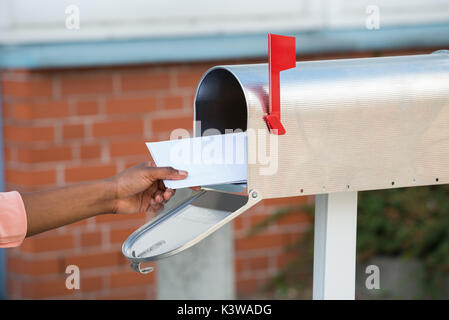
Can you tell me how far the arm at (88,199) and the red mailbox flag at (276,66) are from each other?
0.36 meters

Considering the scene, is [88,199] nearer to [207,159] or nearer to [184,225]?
[184,225]

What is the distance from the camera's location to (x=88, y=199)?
208cm

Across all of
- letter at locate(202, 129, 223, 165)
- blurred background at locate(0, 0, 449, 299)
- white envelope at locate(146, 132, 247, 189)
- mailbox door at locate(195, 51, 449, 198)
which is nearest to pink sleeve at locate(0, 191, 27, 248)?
white envelope at locate(146, 132, 247, 189)

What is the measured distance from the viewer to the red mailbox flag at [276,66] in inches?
69.7

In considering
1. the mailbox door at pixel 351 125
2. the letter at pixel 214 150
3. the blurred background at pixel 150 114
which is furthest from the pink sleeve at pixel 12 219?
the blurred background at pixel 150 114

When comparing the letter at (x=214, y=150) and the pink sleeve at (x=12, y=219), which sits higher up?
the letter at (x=214, y=150)

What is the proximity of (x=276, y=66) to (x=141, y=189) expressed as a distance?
1.64 feet

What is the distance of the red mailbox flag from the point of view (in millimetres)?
1770

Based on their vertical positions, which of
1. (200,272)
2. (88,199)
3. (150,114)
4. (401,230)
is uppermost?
(150,114)

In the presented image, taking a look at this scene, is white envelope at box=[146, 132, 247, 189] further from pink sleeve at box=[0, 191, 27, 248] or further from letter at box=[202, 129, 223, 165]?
pink sleeve at box=[0, 191, 27, 248]

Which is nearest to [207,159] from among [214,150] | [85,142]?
[214,150]

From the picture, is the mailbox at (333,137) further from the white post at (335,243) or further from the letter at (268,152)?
the white post at (335,243)

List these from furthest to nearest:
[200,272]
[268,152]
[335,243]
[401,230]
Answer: [401,230] < [200,272] < [335,243] < [268,152]

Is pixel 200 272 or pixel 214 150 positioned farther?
pixel 200 272
